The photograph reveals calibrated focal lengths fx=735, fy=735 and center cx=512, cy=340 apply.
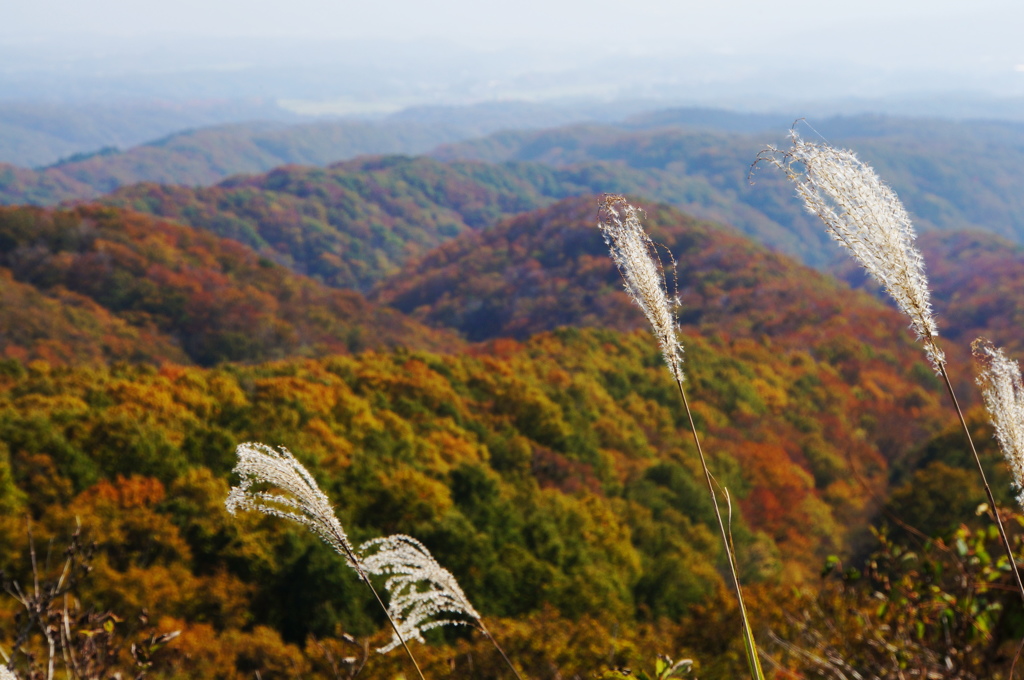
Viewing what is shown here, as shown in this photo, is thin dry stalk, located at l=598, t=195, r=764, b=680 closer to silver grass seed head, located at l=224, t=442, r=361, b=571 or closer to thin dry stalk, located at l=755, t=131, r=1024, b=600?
thin dry stalk, located at l=755, t=131, r=1024, b=600

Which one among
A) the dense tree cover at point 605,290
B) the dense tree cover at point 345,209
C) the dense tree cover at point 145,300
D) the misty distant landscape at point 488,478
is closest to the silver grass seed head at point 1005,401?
the misty distant landscape at point 488,478

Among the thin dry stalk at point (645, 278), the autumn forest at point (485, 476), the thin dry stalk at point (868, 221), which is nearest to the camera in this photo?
the thin dry stalk at point (868, 221)

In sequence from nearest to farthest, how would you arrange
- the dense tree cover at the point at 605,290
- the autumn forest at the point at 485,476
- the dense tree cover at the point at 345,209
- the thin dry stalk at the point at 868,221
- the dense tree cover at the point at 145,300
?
the thin dry stalk at the point at 868,221, the autumn forest at the point at 485,476, the dense tree cover at the point at 145,300, the dense tree cover at the point at 605,290, the dense tree cover at the point at 345,209

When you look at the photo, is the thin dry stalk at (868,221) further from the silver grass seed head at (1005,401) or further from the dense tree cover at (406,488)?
the dense tree cover at (406,488)

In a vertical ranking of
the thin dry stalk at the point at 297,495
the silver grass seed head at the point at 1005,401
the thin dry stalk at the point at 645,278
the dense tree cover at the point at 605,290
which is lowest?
the dense tree cover at the point at 605,290

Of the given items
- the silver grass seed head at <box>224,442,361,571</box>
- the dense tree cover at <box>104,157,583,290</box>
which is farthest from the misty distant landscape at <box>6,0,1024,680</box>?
the dense tree cover at <box>104,157,583,290</box>

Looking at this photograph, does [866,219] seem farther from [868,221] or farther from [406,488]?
[406,488]
